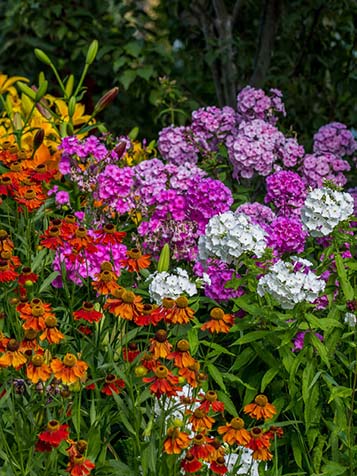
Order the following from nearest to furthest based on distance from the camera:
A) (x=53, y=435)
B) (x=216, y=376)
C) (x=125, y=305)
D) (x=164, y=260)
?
(x=53, y=435)
(x=125, y=305)
(x=216, y=376)
(x=164, y=260)

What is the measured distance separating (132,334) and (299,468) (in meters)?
0.61

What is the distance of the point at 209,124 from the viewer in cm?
354

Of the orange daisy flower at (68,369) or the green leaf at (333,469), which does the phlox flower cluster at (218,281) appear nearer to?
the green leaf at (333,469)

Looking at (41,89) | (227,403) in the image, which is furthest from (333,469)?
(41,89)

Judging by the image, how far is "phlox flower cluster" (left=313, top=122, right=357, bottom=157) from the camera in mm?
3580

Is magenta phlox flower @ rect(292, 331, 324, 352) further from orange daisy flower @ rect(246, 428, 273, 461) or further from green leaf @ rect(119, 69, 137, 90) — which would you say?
green leaf @ rect(119, 69, 137, 90)

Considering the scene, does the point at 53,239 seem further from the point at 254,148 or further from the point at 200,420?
the point at 254,148

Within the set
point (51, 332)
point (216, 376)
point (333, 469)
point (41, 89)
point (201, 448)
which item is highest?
point (41, 89)

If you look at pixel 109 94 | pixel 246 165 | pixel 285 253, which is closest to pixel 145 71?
pixel 109 94

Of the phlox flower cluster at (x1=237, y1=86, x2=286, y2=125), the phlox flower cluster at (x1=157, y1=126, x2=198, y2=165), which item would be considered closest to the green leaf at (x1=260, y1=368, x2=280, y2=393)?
the phlox flower cluster at (x1=157, y1=126, x2=198, y2=165)

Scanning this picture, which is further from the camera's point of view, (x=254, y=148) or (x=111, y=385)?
(x=254, y=148)

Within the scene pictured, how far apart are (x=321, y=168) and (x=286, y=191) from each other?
34 cm

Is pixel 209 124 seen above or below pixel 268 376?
above

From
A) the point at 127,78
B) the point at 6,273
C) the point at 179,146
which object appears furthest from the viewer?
the point at 127,78
